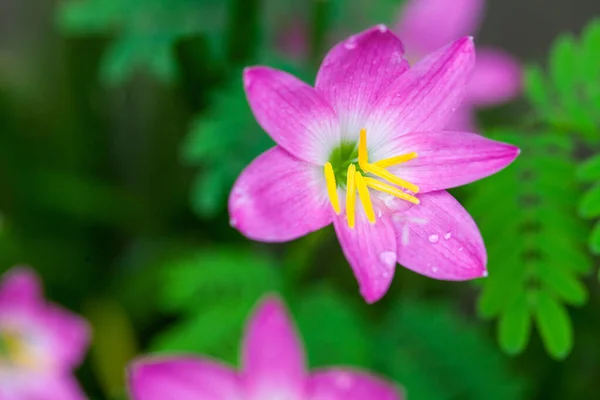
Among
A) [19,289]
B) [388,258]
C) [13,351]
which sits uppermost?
[388,258]

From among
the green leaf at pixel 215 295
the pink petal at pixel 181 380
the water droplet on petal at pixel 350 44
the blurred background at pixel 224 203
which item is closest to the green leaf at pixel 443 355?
the blurred background at pixel 224 203

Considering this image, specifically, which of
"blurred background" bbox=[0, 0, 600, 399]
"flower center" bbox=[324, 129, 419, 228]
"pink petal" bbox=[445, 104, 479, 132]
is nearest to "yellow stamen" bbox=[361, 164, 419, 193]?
"flower center" bbox=[324, 129, 419, 228]

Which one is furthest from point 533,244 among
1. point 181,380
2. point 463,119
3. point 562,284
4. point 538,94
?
point 463,119

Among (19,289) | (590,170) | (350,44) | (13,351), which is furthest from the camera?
(13,351)

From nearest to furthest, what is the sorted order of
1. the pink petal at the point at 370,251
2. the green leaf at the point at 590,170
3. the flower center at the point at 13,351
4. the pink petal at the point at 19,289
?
the pink petal at the point at 370,251 < the green leaf at the point at 590,170 < the pink petal at the point at 19,289 < the flower center at the point at 13,351

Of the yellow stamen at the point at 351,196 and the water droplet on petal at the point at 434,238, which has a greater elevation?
the yellow stamen at the point at 351,196

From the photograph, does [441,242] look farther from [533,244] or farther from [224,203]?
[224,203]

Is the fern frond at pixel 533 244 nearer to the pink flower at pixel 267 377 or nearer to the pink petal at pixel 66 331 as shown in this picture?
the pink flower at pixel 267 377

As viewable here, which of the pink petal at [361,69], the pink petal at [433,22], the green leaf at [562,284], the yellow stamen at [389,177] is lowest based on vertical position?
the green leaf at [562,284]
